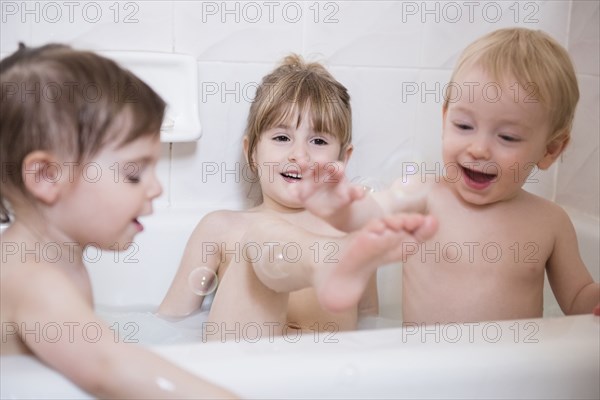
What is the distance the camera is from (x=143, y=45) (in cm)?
148

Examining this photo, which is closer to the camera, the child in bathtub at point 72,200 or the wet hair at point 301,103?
the child in bathtub at point 72,200

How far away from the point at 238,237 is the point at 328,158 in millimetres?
231

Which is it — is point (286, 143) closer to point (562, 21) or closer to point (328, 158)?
point (328, 158)

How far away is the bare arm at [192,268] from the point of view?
1.38m

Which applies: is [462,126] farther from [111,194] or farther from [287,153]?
[111,194]

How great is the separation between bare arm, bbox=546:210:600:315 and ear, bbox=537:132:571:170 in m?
0.10

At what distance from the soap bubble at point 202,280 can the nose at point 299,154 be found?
10.3 inches

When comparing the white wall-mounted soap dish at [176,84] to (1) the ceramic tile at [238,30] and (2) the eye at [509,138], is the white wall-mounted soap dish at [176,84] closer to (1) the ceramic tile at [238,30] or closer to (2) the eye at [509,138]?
(1) the ceramic tile at [238,30]

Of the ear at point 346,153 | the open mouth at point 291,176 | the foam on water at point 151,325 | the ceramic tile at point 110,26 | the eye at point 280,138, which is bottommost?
the foam on water at point 151,325

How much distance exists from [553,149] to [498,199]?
4.6 inches

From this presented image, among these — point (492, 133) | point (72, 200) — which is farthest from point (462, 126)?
point (72, 200)

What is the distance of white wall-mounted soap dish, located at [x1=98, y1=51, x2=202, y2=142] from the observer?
1466 millimetres

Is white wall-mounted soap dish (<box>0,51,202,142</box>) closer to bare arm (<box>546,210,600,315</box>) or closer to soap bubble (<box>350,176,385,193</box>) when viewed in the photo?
soap bubble (<box>350,176,385,193</box>)

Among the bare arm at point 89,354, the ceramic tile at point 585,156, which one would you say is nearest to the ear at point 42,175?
the bare arm at point 89,354
